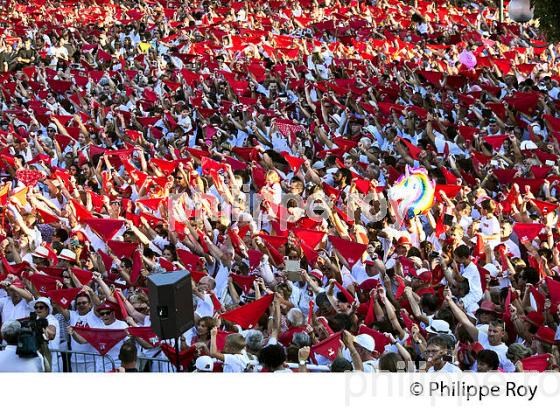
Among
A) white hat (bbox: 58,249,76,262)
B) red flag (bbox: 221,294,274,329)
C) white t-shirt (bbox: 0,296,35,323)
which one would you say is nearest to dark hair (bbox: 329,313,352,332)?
red flag (bbox: 221,294,274,329)

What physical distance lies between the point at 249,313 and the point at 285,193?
452 cm

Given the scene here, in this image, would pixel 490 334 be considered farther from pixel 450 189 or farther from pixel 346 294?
pixel 450 189

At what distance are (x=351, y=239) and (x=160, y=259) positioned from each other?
6.14 feet

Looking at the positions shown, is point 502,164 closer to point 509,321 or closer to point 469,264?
point 469,264

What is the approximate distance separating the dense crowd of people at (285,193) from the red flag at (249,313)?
0.02 meters

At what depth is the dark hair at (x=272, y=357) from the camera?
301 inches

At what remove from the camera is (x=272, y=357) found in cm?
766

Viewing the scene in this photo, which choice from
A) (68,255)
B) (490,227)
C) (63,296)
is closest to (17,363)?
(63,296)

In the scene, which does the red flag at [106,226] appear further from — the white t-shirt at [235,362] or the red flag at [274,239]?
the white t-shirt at [235,362]

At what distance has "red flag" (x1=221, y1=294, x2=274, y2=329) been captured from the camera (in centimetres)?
910

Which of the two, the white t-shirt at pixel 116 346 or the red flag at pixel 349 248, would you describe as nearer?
the white t-shirt at pixel 116 346

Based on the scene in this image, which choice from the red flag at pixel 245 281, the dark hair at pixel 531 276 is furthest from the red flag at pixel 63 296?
the dark hair at pixel 531 276

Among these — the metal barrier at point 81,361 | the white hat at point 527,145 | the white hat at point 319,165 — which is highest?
the white hat at point 527,145

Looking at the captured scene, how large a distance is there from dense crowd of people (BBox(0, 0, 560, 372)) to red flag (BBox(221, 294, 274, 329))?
2 cm
